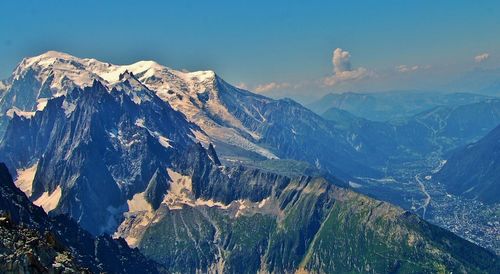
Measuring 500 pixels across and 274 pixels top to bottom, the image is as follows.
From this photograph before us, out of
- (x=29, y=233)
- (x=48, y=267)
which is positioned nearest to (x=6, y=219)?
(x=29, y=233)

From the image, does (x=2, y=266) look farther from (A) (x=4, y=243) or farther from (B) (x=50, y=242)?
(B) (x=50, y=242)

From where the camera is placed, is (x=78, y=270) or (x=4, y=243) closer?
(x=4, y=243)

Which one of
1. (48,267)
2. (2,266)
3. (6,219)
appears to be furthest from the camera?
(6,219)

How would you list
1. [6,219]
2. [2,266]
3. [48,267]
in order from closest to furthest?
[2,266], [48,267], [6,219]

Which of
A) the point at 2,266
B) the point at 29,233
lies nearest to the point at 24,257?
the point at 2,266

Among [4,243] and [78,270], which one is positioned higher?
[4,243]

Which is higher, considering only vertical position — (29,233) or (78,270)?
(29,233)

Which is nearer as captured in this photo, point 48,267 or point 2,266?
point 2,266

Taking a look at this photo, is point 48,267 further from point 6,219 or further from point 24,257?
point 6,219
